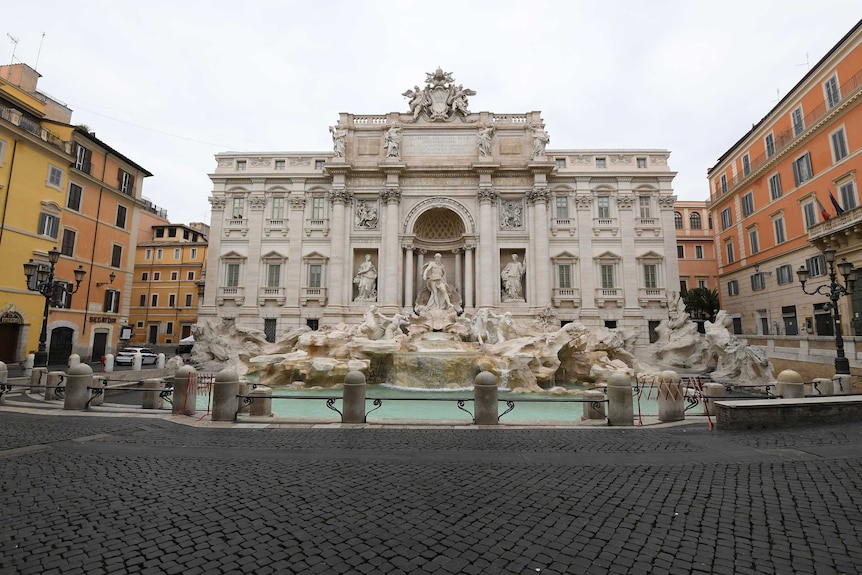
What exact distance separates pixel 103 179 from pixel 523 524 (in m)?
32.7

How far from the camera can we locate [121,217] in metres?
27.5

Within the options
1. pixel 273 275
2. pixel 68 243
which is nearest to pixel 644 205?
pixel 273 275

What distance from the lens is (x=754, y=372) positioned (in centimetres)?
1692

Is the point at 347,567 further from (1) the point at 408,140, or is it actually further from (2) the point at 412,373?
(1) the point at 408,140

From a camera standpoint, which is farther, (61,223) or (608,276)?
(608,276)

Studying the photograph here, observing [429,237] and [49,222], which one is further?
[429,237]

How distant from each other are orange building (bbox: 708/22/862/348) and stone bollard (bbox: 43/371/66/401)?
86.0ft

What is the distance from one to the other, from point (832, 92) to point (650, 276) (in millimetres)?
13380

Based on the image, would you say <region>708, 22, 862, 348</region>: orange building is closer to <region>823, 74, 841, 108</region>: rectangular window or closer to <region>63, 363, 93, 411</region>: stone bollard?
<region>823, 74, 841, 108</region>: rectangular window

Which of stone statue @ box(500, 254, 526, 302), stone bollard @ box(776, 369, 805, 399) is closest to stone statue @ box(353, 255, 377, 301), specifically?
stone statue @ box(500, 254, 526, 302)

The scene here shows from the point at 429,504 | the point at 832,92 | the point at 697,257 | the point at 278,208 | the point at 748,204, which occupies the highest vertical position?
the point at 832,92

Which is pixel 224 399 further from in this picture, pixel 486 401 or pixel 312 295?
pixel 312 295

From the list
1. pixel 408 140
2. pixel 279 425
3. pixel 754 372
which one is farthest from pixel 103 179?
pixel 754 372

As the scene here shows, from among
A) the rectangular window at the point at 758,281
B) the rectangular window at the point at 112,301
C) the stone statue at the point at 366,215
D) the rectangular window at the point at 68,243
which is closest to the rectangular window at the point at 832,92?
the rectangular window at the point at 758,281
